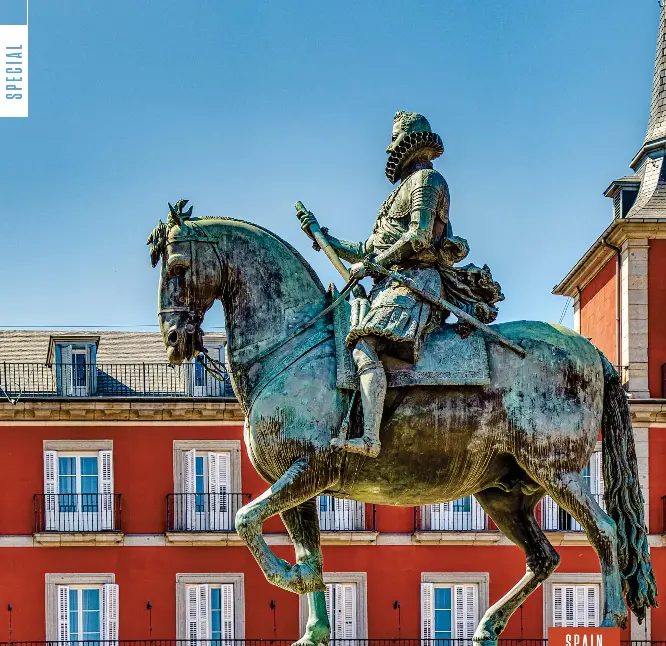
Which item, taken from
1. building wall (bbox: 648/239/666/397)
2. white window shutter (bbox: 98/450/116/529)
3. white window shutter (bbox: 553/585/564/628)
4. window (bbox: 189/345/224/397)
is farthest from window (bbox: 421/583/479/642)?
white window shutter (bbox: 98/450/116/529)

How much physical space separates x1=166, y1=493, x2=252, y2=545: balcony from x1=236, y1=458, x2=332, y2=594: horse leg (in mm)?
28090

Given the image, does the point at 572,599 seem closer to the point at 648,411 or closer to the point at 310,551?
the point at 648,411

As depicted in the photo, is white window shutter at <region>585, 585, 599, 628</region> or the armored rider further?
white window shutter at <region>585, 585, 599, 628</region>

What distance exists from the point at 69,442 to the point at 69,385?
171 cm

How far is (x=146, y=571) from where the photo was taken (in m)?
39.8

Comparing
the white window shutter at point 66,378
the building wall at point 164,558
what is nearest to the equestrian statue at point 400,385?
the building wall at point 164,558

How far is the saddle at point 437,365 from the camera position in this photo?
1157 cm

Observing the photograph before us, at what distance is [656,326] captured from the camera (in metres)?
41.0

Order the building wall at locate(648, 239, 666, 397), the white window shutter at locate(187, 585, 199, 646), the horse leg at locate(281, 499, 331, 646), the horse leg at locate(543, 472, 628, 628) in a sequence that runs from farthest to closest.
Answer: the building wall at locate(648, 239, 666, 397) < the white window shutter at locate(187, 585, 199, 646) < the horse leg at locate(281, 499, 331, 646) < the horse leg at locate(543, 472, 628, 628)

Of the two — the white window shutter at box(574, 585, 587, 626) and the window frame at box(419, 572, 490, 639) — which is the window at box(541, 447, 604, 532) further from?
the window frame at box(419, 572, 490, 639)

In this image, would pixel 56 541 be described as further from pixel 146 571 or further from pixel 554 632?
pixel 554 632

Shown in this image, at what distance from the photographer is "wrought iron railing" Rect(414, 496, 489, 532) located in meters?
40.0

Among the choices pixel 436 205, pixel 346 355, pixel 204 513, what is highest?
pixel 436 205

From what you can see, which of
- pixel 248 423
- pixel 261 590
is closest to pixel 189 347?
pixel 248 423
